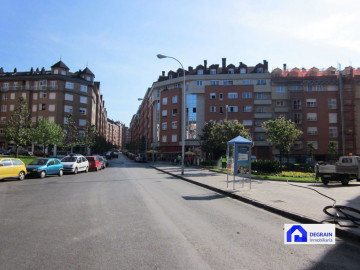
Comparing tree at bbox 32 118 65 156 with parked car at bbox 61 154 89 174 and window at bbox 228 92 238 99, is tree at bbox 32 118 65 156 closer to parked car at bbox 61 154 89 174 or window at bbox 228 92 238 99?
parked car at bbox 61 154 89 174

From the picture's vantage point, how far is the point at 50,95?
214ft

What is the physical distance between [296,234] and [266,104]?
5385 centimetres

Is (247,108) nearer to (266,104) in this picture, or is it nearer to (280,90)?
(266,104)

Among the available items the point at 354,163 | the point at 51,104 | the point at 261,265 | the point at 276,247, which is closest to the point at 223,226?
the point at 276,247

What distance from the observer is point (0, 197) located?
405 inches

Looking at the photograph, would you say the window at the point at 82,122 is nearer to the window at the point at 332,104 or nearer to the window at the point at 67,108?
the window at the point at 67,108

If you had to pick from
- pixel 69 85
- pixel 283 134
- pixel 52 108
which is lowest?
pixel 283 134

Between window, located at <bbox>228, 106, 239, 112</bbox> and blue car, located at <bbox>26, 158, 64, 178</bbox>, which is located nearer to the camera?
blue car, located at <bbox>26, 158, 64, 178</bbox>

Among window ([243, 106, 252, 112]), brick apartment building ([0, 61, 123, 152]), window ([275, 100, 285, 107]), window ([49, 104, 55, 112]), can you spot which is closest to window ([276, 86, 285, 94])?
window ([275, 100, 285, 107])

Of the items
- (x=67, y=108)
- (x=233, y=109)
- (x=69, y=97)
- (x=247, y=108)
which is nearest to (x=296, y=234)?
(x=233, y=109)

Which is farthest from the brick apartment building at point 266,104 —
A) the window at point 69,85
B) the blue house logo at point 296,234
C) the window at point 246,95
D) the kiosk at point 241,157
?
the blue house logo at point 296,234

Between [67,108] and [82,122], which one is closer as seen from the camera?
[67,108]
